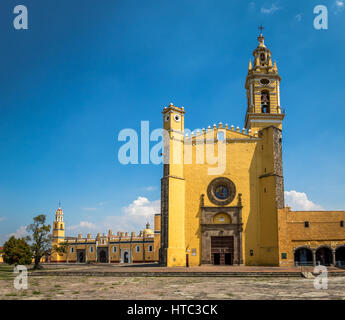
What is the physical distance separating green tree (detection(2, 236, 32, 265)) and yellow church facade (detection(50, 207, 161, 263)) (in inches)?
871

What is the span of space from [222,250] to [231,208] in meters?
3.83

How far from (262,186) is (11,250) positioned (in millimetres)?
21871

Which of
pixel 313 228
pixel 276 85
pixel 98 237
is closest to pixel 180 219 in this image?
pixel 313 228

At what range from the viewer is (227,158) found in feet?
108

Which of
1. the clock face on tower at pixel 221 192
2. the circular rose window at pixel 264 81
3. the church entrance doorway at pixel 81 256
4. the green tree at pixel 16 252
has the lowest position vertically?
the church entrance doorway at pixel 81 256

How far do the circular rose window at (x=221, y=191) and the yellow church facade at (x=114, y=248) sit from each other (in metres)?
17.8

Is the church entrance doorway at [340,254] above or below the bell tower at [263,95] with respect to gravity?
below

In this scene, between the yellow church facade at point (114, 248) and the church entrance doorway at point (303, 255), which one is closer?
the church entrance doorway at point (303, 255)

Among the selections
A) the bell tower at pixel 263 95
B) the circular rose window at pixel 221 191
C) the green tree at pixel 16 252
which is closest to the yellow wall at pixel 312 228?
the circular rose window at pixel 221 191

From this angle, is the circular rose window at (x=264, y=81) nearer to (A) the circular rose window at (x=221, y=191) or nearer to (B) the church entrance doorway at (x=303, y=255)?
(A) the circular rose window at (x=221, y=191)

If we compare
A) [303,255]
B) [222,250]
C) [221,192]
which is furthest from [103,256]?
[303,255]

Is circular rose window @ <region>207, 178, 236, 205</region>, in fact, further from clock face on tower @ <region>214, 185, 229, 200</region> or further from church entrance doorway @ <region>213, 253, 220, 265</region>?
church entrance doorway @ <region>213, 253, 220, 265</region>

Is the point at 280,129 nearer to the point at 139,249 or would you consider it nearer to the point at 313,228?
the point at 313,228

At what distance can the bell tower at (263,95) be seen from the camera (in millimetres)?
36344
